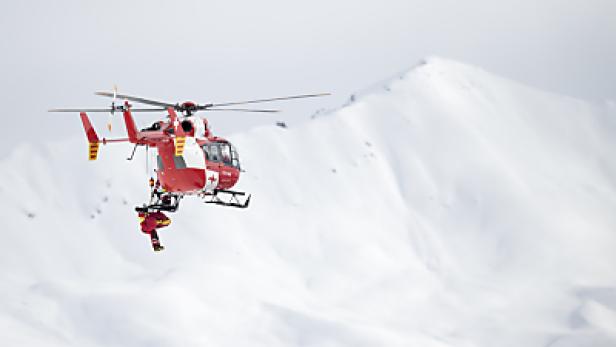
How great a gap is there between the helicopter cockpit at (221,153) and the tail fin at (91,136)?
17.8ft

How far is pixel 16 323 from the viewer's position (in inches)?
7279

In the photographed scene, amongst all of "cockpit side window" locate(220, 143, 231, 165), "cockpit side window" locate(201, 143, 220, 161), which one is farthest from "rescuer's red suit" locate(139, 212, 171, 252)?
"cockpit side window" locate(220, 143, 231, 165)

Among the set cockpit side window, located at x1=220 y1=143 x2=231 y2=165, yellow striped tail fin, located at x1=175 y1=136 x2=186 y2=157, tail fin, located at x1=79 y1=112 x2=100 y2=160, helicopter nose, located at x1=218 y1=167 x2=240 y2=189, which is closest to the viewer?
yellow striped tail fin, located at x1=175 y1=136 x2=186 y2=157

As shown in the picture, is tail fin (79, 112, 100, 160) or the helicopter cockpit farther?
the helicopter cockpit

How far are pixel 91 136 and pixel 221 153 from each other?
6.77m

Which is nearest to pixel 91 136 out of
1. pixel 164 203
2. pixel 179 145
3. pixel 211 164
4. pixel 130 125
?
pixel 130 125

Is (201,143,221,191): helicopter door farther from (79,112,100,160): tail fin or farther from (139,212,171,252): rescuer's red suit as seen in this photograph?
(79,112,100,160): tail fin

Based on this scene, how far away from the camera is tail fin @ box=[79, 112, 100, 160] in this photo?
4131 cm

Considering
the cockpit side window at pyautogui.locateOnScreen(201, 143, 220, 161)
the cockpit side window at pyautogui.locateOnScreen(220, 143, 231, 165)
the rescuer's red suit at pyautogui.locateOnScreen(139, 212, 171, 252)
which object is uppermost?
the cockpit side window at pyautogui.locateOnScreen(220, 143, 231, 165)

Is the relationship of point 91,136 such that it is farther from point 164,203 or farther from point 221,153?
point 221,153

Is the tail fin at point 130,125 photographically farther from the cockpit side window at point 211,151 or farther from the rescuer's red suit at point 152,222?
the rescuer's red suit at point 152,222

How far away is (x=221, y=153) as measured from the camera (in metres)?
44.2

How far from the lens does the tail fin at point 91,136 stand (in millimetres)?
41312

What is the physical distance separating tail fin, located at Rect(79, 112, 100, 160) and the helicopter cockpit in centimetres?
542
